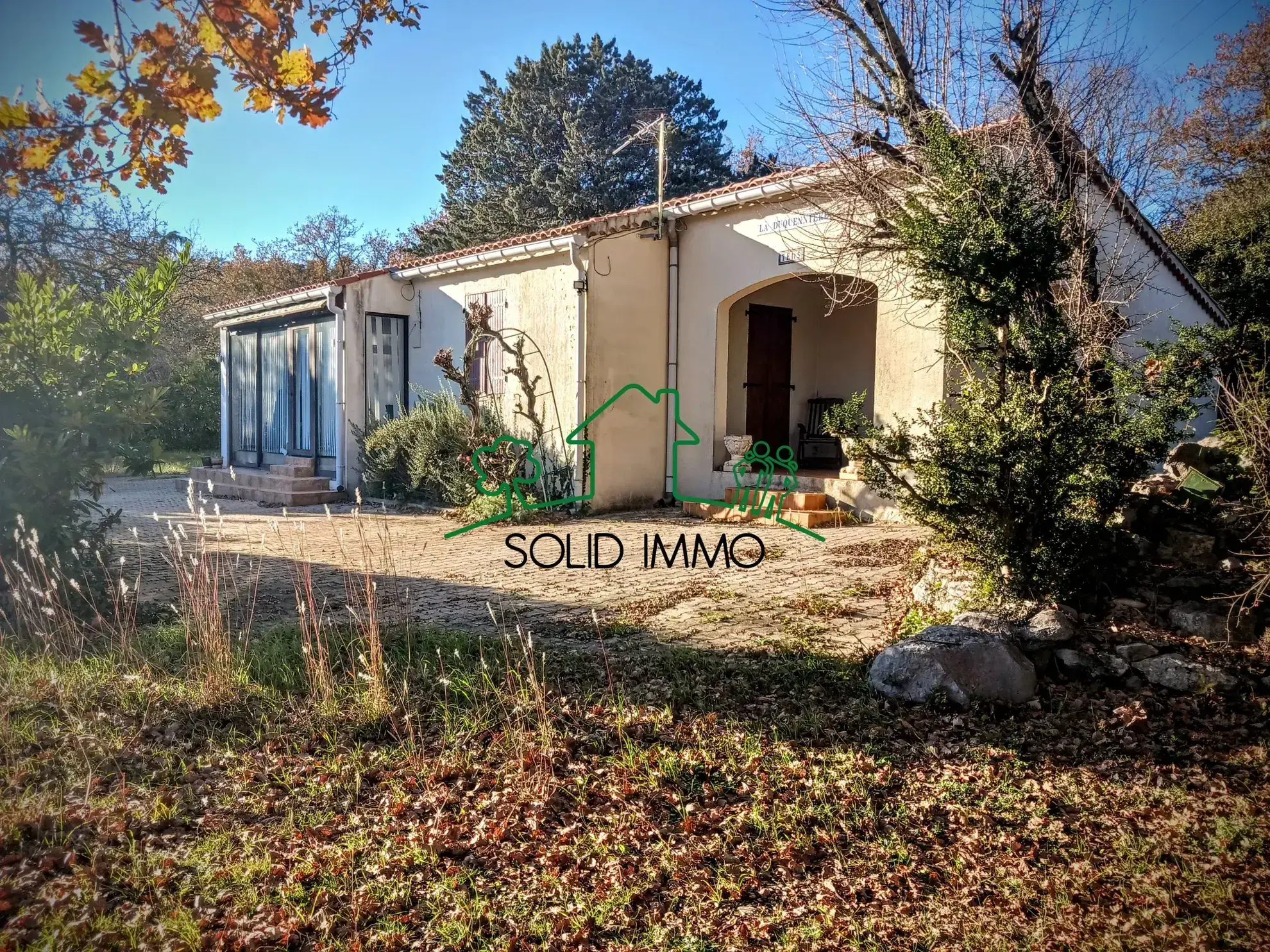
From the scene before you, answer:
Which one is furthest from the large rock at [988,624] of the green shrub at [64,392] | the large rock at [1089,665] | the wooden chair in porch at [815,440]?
the wooden chair in porch at [815,440]

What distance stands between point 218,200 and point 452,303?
8.93 metres

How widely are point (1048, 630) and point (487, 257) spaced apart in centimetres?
945

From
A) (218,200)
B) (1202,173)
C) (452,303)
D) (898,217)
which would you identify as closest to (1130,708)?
(898,217)

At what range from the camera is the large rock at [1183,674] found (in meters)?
4.21

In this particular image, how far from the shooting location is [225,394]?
51.8ft

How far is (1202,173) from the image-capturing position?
1395 cm

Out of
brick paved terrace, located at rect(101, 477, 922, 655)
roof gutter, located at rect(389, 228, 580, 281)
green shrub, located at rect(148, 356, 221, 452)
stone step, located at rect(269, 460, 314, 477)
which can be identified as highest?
roof gutter, located at rect(389, 228, 580, 281)

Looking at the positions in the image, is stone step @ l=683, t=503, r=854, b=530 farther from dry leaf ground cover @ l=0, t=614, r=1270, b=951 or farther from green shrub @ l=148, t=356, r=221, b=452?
green shrub @ l=148, t=356, r=221, b=452

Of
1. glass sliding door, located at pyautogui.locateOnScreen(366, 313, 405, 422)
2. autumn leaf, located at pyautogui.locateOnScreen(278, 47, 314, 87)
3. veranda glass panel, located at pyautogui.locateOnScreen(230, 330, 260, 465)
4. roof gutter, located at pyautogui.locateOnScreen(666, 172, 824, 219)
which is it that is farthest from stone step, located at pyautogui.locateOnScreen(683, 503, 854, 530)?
veranda glass panel, located at pyautogui.locateOnScreen(230, 330, 260, 465)

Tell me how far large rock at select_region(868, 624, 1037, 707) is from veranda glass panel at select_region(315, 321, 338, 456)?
11097 millimetres

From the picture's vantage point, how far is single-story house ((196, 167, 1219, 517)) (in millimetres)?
10055

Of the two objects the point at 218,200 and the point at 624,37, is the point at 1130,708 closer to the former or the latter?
the point at 218,200

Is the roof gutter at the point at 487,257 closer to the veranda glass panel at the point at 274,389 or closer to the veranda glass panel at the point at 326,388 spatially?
the veranda glass panel at the point at 326,388

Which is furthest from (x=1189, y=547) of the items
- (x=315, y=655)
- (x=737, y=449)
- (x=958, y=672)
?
(x=737, y=449)
